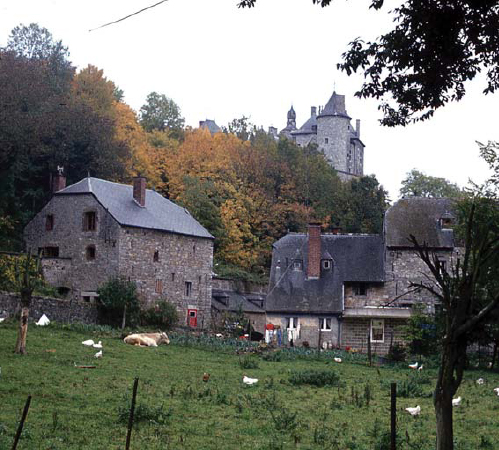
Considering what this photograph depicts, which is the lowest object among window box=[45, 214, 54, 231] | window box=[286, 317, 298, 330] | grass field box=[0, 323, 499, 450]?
grass field box=[0, 323, 499, 450]

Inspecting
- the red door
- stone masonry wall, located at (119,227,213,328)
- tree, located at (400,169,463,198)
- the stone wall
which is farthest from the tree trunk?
tree, located at (400,169,463,198)

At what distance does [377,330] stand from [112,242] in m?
15.5

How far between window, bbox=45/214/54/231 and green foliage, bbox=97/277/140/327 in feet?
19.7

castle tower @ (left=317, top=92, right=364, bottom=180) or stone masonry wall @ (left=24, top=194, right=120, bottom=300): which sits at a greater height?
castle tower @ (left=317, top=92, right=364, bottom=180)

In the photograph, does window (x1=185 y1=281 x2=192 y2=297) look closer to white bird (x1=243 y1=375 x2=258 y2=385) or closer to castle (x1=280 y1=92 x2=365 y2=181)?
white bird (x1=243 y1=375 x2=258 y2=385)

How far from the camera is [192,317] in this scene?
51500 millimetres

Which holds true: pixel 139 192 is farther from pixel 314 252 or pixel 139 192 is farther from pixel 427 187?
pixel 427 187

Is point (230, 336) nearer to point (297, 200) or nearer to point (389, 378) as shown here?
point (389, 378)

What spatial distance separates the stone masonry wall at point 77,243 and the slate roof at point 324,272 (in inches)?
378

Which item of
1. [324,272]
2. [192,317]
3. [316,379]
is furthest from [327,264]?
[316,379]

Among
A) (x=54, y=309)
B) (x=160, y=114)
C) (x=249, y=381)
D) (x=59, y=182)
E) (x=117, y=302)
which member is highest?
(x=160, y=114)

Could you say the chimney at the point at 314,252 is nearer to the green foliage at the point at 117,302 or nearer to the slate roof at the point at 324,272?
→ the slate roof at the point at 324,272

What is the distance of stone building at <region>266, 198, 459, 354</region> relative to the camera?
154 feet

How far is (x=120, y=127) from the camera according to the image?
2596 inches
